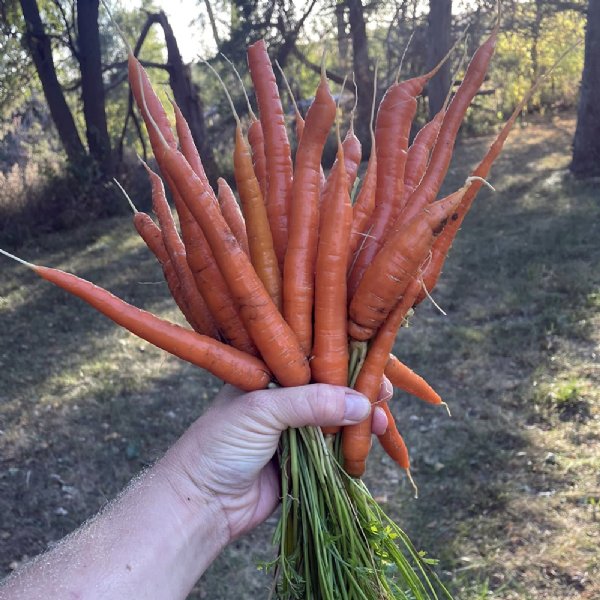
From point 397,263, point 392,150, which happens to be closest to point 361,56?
point 392,150

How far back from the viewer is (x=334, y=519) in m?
1.67

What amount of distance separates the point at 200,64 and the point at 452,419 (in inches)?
420

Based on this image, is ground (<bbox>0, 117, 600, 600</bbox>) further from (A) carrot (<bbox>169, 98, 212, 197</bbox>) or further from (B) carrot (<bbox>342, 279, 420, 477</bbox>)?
(B) carrot (<bbox>342, 279, 420, 477</bbox>)

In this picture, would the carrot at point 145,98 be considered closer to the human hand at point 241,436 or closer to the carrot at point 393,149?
the carrot at point 393,149

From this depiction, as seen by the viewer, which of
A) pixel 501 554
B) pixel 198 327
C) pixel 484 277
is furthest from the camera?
pixel 484 277

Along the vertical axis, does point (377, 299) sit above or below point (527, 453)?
above

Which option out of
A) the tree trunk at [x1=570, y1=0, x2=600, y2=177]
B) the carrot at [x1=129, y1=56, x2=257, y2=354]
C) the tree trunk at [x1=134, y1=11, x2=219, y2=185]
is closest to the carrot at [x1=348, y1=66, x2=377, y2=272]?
the carrot at [x1=129, y1=56, x2=257, y2=354]

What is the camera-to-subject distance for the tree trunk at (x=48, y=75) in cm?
1088

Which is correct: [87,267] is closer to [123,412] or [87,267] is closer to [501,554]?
[123,412]

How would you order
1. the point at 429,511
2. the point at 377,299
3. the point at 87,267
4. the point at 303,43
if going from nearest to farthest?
the point at 377,299 < the point at 429,511 < the point at 87,267 < the point at 303,43

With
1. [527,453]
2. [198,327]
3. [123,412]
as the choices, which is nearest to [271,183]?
[198,327]

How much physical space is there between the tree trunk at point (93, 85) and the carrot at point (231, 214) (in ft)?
33.4

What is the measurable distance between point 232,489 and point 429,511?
1936mm

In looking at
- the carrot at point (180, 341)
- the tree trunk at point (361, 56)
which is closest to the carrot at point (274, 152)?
the carrot at point (180, 341)
